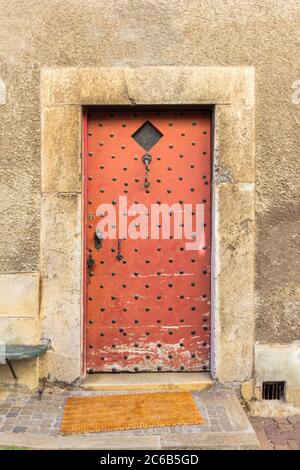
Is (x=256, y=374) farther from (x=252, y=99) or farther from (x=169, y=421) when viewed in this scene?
(x=252, y=99)

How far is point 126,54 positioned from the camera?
330 centimetres

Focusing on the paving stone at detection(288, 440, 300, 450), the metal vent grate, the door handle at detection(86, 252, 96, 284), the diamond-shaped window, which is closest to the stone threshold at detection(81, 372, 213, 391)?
the metal vent grate

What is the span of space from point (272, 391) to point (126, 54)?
3144mm

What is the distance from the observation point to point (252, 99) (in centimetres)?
330

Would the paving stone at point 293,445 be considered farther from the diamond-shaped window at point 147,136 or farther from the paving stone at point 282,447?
the diamond-shaped window at point 147,136

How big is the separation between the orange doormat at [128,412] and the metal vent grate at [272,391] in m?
0.69

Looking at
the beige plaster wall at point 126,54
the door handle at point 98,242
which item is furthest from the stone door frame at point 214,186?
the door handle at point 98,242

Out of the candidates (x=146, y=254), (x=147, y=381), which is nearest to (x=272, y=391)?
(x=147, y=381)

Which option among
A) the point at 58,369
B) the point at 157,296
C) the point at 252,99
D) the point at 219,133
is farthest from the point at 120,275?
the point at 252,99

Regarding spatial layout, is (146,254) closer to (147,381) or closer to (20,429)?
(147,381)
